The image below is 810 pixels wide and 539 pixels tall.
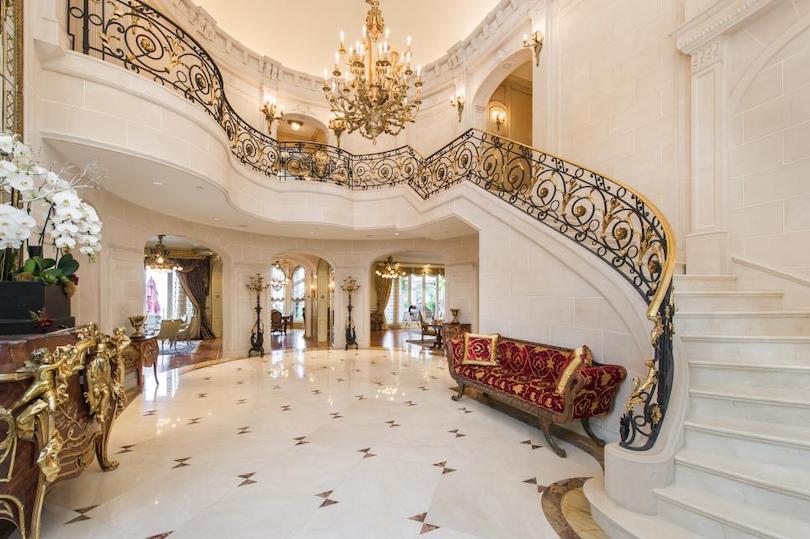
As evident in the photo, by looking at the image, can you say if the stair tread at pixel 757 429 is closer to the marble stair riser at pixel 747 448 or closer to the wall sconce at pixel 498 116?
the marble stair riser at pixel 747 448

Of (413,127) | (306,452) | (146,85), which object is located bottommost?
(306,452)

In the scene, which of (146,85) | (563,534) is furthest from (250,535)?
(146,85)

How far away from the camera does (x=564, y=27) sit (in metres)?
6.28

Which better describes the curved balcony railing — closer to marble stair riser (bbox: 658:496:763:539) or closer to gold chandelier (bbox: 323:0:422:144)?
marble stair riser (bbox: 658:496:763:539)

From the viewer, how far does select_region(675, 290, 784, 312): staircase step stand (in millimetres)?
3352

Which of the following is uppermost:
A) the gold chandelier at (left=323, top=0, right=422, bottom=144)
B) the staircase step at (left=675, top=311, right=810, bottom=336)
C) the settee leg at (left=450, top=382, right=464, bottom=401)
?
the gold chandelier at (left=323, top=0, right=422, bottom=144)

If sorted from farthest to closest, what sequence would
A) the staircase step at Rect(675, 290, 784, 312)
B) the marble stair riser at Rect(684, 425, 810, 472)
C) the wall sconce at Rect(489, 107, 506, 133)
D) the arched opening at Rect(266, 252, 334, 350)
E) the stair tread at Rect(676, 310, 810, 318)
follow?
the arched opening at Rect(266, 252, 334, 350), the wall sconce at Rect(489, 107, 506, 133), the staircase step at Rect(675, 290, 784, 312), the stair tread at Rect(676, 310, 810, 318), the marble stair riser at Rect(684, 425, 810, 472)

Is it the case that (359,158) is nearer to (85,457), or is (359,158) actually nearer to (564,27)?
(564,27)

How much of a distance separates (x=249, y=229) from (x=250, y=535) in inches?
291

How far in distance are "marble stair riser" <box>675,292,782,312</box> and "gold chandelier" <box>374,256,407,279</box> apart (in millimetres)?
12215

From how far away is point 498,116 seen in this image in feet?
29.8

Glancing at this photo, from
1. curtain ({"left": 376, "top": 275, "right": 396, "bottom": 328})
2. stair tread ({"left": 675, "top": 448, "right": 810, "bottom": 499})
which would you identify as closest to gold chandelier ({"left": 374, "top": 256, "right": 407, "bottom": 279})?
curtain ({"left": 376, "top": 275, "right": 396, "bottom": 328})

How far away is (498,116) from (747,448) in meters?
8.42

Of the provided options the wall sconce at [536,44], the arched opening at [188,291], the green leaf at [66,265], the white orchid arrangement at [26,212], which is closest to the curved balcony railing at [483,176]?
the wall sconce at [536,44]
